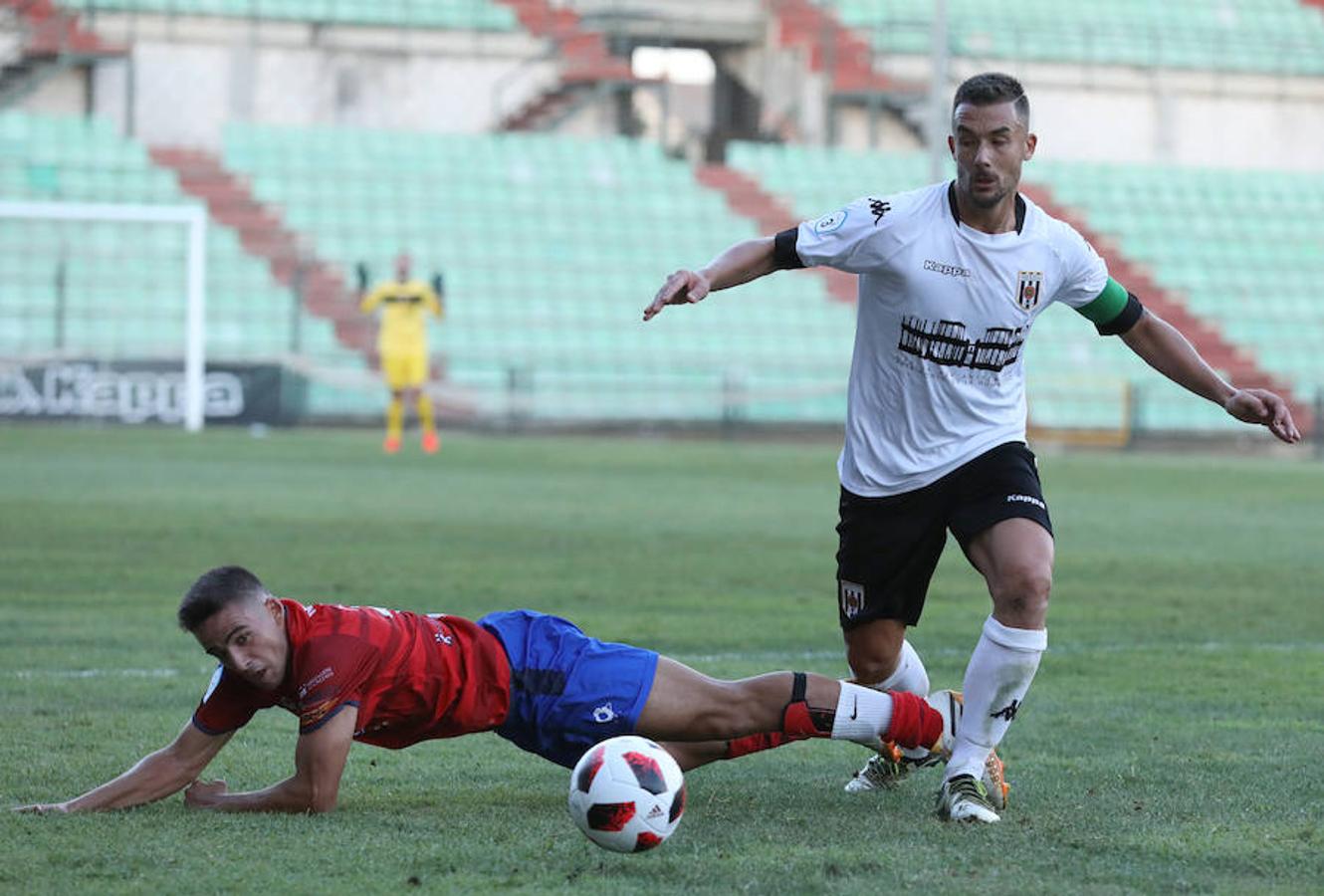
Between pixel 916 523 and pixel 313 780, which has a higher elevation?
pixel 916 523

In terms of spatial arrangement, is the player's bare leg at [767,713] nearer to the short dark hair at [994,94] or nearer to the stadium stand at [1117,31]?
the short dark hair at [994,94]

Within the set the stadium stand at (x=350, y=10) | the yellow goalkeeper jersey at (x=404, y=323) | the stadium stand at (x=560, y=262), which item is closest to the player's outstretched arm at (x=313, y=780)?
the yellow goalkeeper jersey at (x=404, y=323)

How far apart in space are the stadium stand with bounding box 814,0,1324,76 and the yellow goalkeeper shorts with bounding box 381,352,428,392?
48.0 feet

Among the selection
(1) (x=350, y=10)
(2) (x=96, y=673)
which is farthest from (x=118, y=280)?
(2) (x=96, y=673)

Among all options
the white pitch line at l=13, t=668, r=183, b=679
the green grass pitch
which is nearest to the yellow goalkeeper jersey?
the green grass pitch

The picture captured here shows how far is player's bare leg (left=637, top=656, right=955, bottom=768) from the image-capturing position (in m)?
5.44

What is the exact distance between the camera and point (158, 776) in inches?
210

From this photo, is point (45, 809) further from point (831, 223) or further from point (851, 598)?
point (831, 223)

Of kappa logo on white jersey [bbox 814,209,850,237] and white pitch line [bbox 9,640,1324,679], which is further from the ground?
kappa logo on white jersey [bbox 814,209,850,237]

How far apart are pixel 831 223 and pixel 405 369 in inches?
776

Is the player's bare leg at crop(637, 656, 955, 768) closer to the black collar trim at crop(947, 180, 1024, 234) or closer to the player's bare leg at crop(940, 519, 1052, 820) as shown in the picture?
the player's bare leg at crop(940, 519, 1052, 820)

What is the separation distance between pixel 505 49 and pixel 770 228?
570cm

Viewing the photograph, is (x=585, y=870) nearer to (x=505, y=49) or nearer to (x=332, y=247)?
(x=332, y=247)

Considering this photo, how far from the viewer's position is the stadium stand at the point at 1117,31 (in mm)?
37281
